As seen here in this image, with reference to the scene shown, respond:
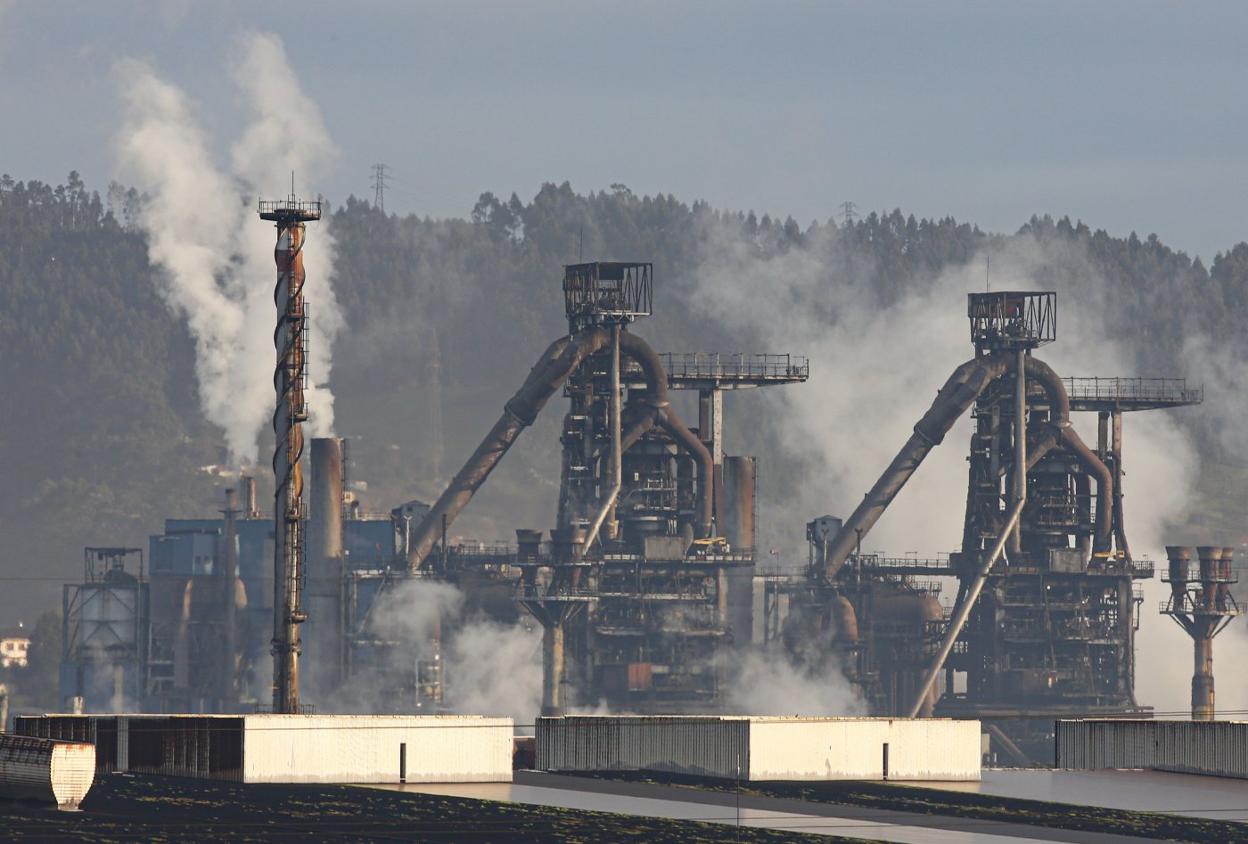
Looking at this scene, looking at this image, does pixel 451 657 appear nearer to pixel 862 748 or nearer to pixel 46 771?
pixel 862 748

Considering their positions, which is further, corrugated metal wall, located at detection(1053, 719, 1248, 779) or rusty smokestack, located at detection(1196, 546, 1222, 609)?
rusty smokestack, located at detection(1196, 546, 1222, 609)

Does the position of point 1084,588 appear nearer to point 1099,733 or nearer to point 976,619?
point 976,619

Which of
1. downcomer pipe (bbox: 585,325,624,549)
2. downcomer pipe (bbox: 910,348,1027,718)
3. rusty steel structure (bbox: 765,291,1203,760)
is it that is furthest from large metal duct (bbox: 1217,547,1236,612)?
downcomer pipe (bbox: 585,325,624,549)

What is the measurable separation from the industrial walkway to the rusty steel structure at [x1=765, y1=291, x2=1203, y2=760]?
68.7 meters

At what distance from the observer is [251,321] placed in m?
172

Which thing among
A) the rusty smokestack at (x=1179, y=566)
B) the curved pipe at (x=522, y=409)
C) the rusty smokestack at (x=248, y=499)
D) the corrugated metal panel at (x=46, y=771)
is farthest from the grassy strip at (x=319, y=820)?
the rusty smokestack at (x=248, y=499)

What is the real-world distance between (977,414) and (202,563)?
142 feet

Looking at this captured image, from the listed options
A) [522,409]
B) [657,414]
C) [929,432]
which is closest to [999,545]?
[929,432]

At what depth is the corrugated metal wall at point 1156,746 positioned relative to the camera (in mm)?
57812

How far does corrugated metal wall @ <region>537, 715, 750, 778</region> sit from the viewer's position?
194 feet

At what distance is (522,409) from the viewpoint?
11700 cm

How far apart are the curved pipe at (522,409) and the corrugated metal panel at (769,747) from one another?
185 ft

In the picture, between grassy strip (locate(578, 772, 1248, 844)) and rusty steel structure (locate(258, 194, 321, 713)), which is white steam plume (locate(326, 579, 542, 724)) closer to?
rusty steel structure (locate(258, 194, 321, 713))

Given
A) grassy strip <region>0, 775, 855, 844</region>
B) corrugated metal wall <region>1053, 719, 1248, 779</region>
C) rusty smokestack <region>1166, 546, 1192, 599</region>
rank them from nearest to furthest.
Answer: grassy strip <region>0, 775, 855, 844</region> < corrugated metal wall <region>1053, 719, 1248, 779</region> < rusty smokestack <region>1166, 546, 1192, 599</region>
